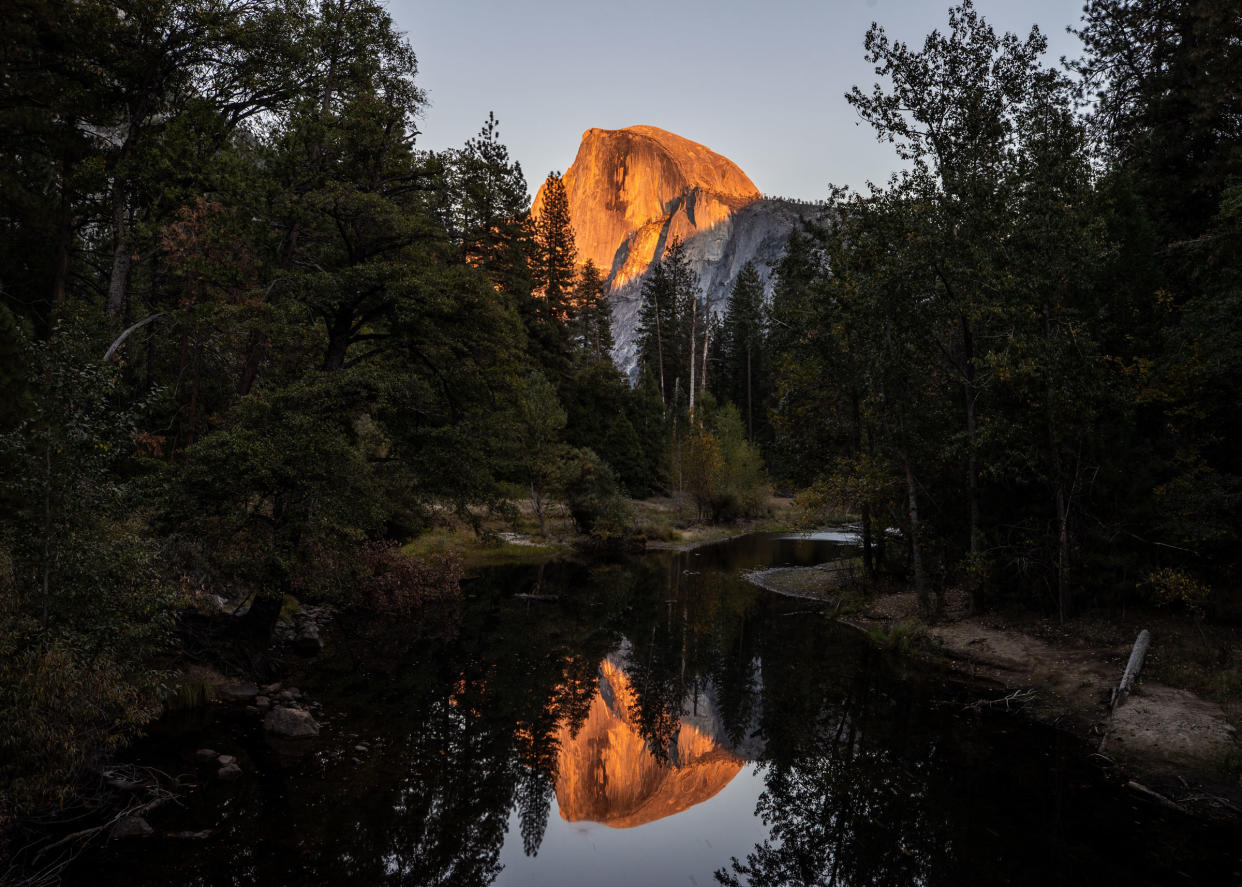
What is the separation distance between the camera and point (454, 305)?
19766mm

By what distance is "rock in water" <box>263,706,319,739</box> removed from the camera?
13578 millimetres

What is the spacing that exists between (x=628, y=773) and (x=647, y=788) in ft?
1.84

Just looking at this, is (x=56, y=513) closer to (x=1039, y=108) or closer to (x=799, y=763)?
(x=799, y=763)

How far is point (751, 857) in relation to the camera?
35.0 ft

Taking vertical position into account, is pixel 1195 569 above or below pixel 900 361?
below

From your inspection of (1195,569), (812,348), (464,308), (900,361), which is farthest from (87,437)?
(1195,569)

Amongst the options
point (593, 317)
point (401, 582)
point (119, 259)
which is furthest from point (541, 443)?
point (593, 317)

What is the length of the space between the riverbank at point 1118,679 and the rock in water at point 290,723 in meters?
16.4

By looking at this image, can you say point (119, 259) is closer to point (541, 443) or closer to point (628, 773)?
point (628, 773)

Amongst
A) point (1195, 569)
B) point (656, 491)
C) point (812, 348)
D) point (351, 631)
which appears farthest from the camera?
point (656, 491)

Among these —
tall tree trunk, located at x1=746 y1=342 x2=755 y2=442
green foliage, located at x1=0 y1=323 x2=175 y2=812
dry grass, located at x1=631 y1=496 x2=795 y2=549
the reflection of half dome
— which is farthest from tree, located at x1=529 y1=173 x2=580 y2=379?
green foliage, located at x1=0 y1=323 x2=175 y2=812

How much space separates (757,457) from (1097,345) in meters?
41.9

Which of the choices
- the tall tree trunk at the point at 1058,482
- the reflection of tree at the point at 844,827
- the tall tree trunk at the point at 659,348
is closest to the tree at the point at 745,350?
the tall tree trunk at the point at 659,348

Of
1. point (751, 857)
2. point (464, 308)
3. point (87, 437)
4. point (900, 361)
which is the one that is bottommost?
point (751, 857)
